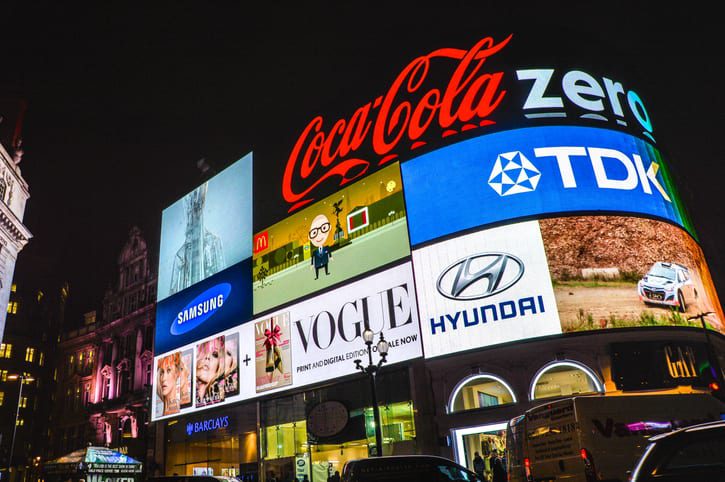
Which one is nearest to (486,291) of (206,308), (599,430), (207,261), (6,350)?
(599,430)

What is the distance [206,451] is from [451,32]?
31.0m

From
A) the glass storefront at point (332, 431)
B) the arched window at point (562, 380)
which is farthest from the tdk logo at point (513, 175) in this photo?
the glass storefront at point (332, 431)

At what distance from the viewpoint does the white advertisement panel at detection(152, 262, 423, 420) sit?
85.9 feet

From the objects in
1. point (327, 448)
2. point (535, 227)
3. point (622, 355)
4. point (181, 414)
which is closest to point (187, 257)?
point (181, 414)

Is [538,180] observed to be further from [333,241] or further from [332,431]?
[332,431]

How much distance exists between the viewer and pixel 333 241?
30500 millimetres

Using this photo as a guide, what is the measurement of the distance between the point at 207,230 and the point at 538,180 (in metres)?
25.5

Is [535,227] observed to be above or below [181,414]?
above

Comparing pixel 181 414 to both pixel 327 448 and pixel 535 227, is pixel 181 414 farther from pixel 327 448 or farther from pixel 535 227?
pixel 535 227

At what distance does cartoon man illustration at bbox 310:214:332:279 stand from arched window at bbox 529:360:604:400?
1274 centimetres

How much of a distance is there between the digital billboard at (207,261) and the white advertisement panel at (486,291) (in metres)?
14.2

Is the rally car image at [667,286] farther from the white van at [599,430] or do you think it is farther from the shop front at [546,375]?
the white van at [599,430]

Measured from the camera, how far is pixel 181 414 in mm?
37156

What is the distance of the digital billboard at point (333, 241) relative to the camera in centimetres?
2792
